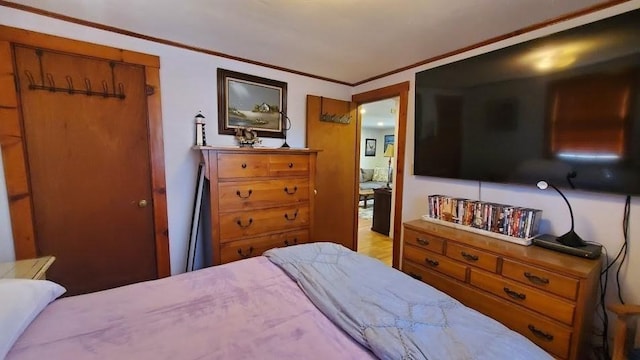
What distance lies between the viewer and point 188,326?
1.03 m

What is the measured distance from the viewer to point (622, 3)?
1.57 meters

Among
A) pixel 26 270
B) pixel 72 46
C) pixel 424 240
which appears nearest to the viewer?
pixel 26 270

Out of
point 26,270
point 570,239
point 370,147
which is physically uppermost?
point 370,147

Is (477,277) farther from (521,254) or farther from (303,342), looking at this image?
(303,342)

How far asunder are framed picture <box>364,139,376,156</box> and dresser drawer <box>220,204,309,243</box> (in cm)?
618

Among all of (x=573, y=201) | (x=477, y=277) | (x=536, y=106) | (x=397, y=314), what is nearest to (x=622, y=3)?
(x=536, y=106)

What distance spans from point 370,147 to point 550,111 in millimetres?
6826

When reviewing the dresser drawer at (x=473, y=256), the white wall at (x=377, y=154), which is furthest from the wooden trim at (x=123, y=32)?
the white wall at (x=377, y=154)

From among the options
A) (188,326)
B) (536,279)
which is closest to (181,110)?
(188,326)

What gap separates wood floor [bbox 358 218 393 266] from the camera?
364 centimetres

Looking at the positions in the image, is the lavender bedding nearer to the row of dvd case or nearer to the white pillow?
the white pillow

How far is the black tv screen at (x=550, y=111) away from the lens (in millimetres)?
1550

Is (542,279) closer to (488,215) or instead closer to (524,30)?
(488,215)

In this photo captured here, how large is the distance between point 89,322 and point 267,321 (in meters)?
Answer: 0.68
